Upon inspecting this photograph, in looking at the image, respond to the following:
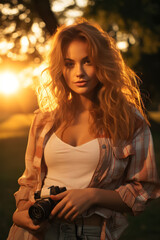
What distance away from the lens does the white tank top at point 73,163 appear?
99.0 inches

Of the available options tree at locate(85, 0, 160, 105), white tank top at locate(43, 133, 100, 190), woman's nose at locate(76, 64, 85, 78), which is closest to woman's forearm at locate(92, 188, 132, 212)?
white tank top at locate(43, 133, 100, 190)

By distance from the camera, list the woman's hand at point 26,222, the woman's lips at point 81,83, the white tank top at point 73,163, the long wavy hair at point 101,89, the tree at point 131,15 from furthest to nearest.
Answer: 1. the tree at point 131,15
2. the woman's lips at point 81,83
3. the long wavy hair at point 101,89
4. the white tank top at point 73,163
5. the woman's hand at point 26,222

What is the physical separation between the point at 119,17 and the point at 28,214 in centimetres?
1400

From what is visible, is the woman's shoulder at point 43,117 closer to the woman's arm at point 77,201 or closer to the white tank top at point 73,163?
the white tank top at point 73,163

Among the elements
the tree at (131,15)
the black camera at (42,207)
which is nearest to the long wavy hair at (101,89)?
the black camera at (42,207)

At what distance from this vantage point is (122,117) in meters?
2.66

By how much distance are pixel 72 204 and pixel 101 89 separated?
106 centimetres

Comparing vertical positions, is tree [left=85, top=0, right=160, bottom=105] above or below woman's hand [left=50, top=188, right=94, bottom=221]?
above

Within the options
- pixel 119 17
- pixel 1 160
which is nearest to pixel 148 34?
pixel 119 17

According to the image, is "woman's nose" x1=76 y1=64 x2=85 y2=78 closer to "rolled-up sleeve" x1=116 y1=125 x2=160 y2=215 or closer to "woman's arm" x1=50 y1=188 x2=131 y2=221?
"rolled-up sleeve" x1=116 y1=125 x2=160 y2=215

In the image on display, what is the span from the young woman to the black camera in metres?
0.04

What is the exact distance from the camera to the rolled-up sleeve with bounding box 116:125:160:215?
2496mm

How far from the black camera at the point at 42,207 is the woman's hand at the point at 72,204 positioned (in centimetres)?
3

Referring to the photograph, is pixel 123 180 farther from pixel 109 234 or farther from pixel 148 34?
pixel 148 34
